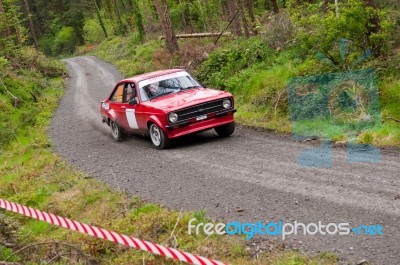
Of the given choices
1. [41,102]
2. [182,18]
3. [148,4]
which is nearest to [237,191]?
[41,102]

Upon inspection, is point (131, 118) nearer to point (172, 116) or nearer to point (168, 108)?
point (168, 108)

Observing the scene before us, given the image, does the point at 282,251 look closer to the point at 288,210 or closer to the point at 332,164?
the point at 288,210

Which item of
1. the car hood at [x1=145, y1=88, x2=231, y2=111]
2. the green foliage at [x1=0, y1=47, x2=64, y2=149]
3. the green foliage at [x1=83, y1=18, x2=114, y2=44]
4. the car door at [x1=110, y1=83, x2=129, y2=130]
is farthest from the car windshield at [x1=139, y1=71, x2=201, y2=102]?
the green foliage at [x1=83, y1=18, x2=114, y2=44]

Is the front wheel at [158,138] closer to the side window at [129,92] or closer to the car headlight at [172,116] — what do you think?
the car headlight at [172,116]

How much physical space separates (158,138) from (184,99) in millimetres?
1097

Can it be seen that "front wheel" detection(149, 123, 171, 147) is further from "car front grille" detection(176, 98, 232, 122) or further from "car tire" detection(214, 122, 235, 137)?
"car tire" detection(214, 122, 235, 137)

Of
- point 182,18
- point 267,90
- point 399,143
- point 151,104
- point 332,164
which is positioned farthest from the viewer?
point 182,18

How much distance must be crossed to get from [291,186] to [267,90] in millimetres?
6592

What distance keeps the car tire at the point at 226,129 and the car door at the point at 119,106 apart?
8.26ft

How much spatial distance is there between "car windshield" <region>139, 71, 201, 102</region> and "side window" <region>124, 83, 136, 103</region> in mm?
291

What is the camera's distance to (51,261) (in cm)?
627

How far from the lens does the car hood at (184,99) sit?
10.9 meters

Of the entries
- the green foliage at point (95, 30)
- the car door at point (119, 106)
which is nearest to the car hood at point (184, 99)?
the car door at point (119, 106)

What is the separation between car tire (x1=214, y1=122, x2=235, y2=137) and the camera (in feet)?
38.2
